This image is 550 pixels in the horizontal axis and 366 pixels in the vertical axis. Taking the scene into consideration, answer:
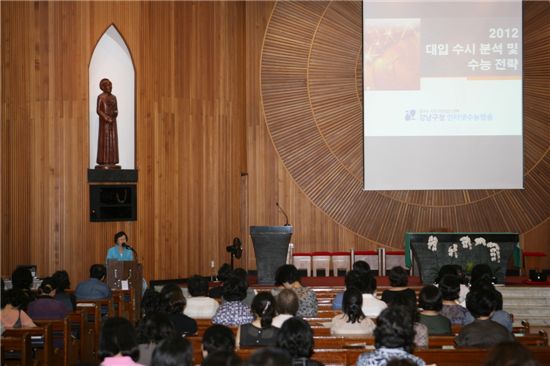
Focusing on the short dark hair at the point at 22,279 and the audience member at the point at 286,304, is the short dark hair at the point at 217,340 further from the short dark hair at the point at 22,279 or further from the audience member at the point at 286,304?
the short dark hair at the point at 22,279

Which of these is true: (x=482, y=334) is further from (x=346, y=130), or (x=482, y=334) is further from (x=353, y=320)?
(x=346, y=130)

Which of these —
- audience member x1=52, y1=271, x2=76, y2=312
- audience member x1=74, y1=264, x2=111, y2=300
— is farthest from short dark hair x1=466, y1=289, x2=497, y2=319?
audience member x1=74, y1=264, x2=111, y2=300

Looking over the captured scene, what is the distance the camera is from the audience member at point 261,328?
4.66 m

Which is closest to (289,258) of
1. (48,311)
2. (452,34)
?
(452,34)

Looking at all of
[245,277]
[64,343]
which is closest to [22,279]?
[64,343]

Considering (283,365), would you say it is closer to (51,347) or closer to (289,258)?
(51,347)

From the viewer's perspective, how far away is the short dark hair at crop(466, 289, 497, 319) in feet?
16.5

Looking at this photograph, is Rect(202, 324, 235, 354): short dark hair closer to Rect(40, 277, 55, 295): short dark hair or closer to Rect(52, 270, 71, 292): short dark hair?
Rect(52, 270, 71, 292): short dark hair

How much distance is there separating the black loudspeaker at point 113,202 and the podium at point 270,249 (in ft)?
5.68

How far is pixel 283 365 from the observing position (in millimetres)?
2805

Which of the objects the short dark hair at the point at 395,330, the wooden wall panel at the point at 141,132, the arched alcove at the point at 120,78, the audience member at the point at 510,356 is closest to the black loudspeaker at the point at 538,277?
the wooden wall panel at the point at 141,132

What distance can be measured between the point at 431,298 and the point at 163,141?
6776 millimetres

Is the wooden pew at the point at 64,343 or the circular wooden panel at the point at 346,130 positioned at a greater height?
the circular wooden panel at the point at 346,130

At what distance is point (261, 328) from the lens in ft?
15.5
